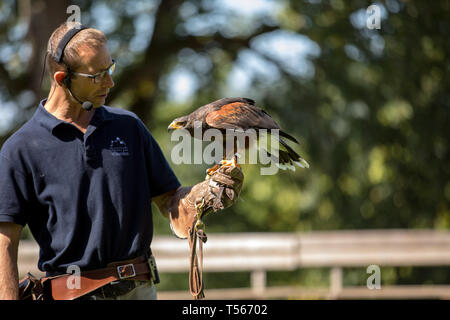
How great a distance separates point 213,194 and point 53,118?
792mm

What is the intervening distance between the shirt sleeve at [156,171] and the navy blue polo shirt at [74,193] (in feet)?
0.33

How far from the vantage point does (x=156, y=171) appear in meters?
2.53

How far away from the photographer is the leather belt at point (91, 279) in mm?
2277

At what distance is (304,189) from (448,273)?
3537 mm

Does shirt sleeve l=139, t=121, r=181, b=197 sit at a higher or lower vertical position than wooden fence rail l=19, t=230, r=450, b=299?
higher

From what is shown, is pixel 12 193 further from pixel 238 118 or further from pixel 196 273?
pixel 238 118

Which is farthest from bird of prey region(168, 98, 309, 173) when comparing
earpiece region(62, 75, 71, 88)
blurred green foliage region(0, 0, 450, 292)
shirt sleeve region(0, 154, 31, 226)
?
blurred green foliage region(0, 0, 450, 292)

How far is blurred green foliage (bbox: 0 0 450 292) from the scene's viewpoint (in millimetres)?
7848

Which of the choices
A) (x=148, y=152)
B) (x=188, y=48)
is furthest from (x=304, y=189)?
(x=148, y=152)

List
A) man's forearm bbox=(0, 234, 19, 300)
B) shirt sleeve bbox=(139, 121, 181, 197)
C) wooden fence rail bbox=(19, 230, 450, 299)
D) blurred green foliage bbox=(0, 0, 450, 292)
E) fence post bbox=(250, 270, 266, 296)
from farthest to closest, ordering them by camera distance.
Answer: blurred green foliage bbox=(0, 0, 450, 292), wooden fence rail bbox=(19, 230, 450, 299), fence post bbox=(250, 270, 266, 296), shirt sleeve bbox=(139, 121, 181, 197), man's forearm bbox=(0, 234, 19, 300)

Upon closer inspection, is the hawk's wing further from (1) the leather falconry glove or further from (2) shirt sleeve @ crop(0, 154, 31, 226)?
(2) shirt sleeve @ crop(0, 154, 31, 226)

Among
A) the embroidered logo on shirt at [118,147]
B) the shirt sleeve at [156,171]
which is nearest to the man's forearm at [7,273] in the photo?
the embroidered logo on shirt at [118,147]

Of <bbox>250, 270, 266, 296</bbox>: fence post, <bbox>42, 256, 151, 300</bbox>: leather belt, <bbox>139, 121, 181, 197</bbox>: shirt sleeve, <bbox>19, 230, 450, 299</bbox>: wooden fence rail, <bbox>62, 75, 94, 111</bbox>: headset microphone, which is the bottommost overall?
<bbox>250, 270, 266, 296</bbox>: fence post

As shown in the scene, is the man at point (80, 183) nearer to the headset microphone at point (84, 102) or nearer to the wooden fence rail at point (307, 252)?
the headset microphone at point (84, 102)
